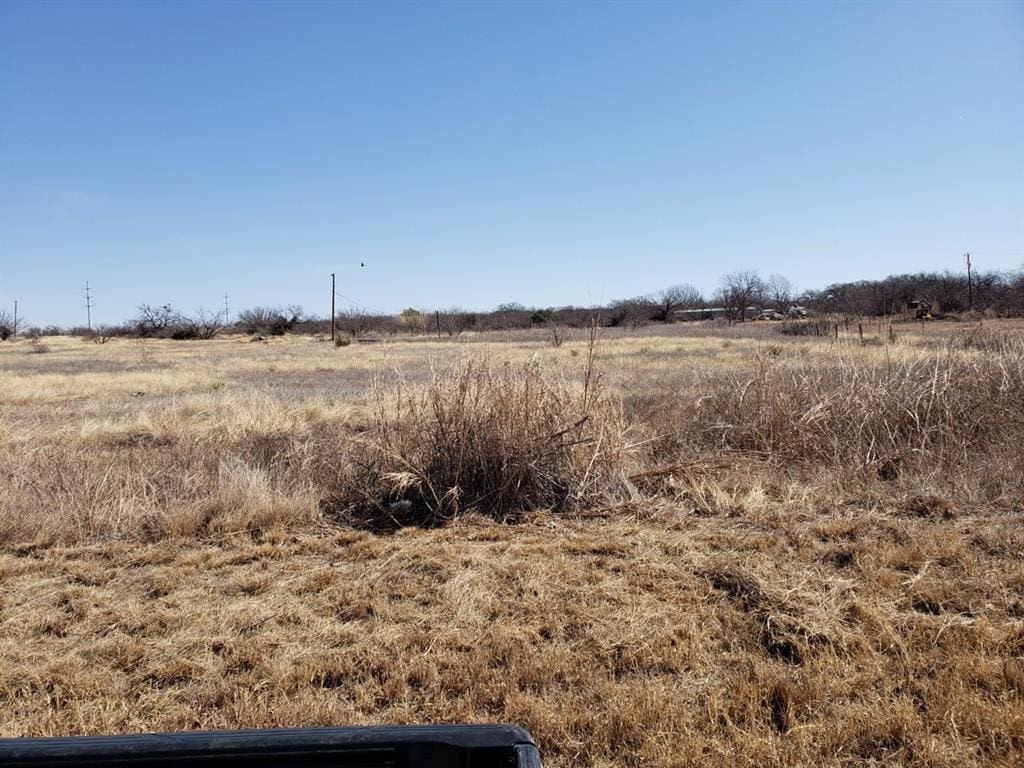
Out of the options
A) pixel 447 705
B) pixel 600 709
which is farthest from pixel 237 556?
pixel 600 709

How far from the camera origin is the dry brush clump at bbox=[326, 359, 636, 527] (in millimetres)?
5957

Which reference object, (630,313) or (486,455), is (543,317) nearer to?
(630,313)

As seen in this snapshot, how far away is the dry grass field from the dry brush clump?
0.10 ft

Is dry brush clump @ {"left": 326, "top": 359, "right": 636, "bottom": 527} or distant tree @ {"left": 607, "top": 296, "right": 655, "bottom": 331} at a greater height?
distant tree @ {"left": 607, "top": 296, "right": 655, "bottom": 331}

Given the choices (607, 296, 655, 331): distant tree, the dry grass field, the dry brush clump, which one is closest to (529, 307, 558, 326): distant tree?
(607, 296, 655, 331): distant tree

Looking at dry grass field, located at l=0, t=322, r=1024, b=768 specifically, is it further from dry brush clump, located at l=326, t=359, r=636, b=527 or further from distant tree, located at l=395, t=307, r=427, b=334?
distant tree, located at l=395, t=307, r=427, b=334

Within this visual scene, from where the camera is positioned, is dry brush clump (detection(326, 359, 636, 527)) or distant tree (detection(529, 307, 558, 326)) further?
distant tree (detection(529, 307, 558, 326))

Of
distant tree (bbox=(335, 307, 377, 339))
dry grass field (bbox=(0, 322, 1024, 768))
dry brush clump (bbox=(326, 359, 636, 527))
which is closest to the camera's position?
dry grass field (bbox=(0, 322, 1024, 768))

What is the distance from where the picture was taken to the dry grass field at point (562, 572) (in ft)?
9.34

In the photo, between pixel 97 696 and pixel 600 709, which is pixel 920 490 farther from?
pixel 97 696

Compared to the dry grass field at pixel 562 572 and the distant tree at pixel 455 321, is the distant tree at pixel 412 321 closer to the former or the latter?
the distant tree at pixel 455 321

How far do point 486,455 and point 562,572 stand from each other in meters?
1.98

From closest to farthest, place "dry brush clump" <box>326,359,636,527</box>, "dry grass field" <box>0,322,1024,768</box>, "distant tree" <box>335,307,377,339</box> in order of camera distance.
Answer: "dry grass field" <box>0,322,1024,768</box> < "dry brush clump" <box>326,359,636,527</box> < "distant tree" <box>335,307,377,339</box>

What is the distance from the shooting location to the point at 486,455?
20.2ft
